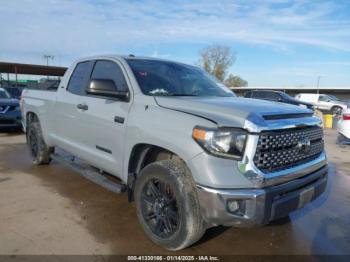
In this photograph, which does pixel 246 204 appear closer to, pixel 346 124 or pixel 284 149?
pixel 284 149

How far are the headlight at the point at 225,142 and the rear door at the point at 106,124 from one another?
4.04 ft

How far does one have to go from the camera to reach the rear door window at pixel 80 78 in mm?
4945

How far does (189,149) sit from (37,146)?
441cm

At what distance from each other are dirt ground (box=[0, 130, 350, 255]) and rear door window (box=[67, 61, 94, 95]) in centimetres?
151

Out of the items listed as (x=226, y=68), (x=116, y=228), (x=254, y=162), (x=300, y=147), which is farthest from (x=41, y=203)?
(x=226, y=68)

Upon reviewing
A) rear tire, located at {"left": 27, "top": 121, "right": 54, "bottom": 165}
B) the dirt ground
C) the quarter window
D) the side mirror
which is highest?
the quarter window

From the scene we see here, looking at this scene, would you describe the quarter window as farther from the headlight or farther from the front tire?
the headlight

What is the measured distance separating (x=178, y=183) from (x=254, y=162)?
702mm

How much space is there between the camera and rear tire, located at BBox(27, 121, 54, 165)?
627 centimetres

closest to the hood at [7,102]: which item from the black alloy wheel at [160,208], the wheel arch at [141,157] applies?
the wheel arch at [141,157]

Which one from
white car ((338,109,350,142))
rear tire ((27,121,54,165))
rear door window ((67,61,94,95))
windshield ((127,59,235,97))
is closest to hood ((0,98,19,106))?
rear tire ((27,121,54,165))

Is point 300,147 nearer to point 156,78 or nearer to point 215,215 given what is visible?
point 215,215

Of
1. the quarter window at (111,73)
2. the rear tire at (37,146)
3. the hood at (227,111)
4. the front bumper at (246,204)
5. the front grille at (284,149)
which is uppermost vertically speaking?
the quarter window at (111,73)

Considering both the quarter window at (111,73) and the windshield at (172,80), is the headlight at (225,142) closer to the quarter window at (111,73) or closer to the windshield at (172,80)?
the windshield at (172,80)
